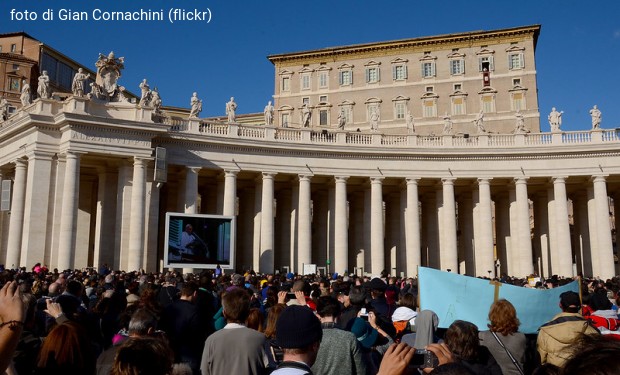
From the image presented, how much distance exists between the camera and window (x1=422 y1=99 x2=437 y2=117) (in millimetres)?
78375

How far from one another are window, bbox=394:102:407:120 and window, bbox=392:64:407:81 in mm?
3625

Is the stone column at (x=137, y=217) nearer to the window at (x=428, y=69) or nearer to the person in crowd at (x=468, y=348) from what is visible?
the person in crowd at (x=468, y=348)

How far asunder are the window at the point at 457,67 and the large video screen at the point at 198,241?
163 feet

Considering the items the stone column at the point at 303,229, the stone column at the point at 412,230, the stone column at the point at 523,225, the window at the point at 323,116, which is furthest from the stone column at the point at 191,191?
the window at the point at 323,116

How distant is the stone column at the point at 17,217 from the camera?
131 ft

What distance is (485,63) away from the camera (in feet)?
256

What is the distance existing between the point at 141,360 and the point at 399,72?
79.3 m

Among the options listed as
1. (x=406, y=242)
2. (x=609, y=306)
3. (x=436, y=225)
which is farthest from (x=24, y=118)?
(x=609, y=306)

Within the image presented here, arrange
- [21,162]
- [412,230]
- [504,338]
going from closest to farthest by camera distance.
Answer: [504,338] < [21,162] < [412,230]

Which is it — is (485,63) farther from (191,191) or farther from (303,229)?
(191,191)

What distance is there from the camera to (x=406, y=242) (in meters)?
50.1

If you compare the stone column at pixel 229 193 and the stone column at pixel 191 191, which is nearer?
the stone column at pixel 191 191

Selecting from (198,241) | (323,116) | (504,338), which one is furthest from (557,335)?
(323,116)

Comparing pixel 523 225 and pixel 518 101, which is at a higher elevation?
pixel 518 101
